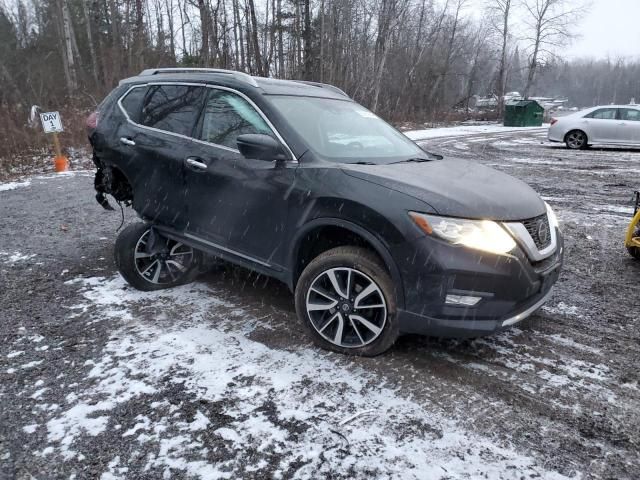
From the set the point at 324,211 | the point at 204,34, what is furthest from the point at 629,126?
the point at 204,34

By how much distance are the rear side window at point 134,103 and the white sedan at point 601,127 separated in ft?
51.9

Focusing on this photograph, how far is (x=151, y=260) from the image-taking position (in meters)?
4.34

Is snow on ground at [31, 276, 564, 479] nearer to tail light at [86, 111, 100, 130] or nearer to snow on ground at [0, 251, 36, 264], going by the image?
tail light at [86, 111, 100, 130]

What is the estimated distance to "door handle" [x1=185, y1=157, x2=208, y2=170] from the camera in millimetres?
3686

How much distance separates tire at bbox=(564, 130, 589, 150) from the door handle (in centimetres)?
1607

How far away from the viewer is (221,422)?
8.29ft

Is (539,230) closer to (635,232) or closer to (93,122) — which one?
(635,232)

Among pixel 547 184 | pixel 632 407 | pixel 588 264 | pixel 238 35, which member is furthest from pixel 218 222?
pixel 238 35

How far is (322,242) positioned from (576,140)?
52.9 feet

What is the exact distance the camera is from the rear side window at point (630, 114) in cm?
1506

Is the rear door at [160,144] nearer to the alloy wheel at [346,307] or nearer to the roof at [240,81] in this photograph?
the roof at [240,81]

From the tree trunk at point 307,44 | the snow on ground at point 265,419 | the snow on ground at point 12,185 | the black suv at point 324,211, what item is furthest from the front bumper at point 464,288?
the tree trunk at point 307,44

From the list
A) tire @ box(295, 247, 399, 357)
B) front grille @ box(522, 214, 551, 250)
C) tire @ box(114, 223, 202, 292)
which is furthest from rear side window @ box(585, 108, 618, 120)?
tire @ box(295, 247, 399, 357)

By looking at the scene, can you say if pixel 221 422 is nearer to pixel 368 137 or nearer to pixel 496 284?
pixel 496 284
